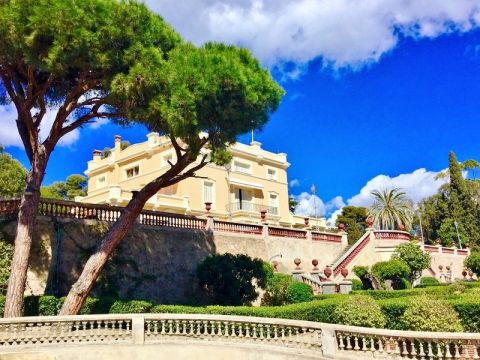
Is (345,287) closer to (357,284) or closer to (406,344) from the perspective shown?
(357,284)

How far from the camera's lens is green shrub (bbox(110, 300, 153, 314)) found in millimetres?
14289

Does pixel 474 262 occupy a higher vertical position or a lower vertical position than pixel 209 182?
lower

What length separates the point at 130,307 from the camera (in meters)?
14.4

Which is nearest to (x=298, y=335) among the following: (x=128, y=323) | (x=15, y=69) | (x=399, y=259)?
(x=128, y=323)

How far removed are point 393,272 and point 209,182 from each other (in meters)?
15.4

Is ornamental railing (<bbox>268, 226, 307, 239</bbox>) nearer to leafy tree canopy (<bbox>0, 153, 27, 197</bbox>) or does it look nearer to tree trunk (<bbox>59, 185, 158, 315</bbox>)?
tree trunk (<bbox>59, 185, 158, 315</bbox>)

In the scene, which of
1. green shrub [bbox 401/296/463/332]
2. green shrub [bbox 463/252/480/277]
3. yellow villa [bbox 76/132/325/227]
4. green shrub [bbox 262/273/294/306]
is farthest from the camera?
green shrub [bbox 463/252/480/277]

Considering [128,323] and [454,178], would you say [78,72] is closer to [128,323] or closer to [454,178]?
[128,323]

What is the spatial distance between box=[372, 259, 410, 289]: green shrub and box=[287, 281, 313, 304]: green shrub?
9.45 metres

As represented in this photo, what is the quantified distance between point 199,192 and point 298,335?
24.4 m

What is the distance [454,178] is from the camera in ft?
169

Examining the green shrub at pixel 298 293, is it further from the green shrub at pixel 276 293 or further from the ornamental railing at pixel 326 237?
the ornamental railing at pixel 326 237

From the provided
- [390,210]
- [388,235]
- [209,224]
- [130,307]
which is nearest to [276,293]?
[209,224]

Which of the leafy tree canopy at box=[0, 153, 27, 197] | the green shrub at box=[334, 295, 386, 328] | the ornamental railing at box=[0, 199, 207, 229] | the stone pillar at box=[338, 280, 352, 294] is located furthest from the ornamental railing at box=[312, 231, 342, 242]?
the leafy tree canopy at box=[0, 153, 27, 197]
